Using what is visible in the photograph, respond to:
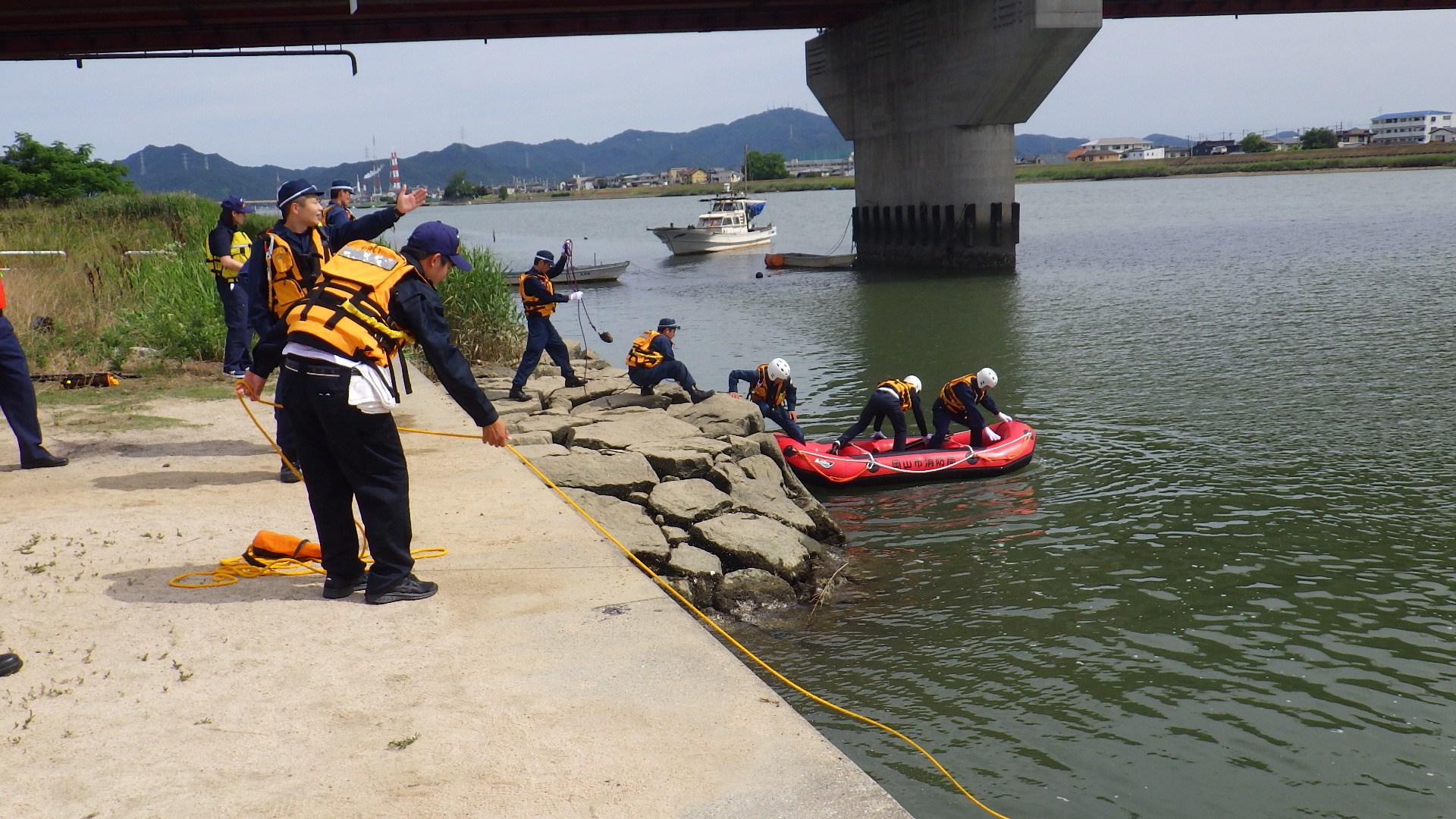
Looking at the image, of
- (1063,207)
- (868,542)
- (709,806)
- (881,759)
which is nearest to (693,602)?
(881,759)

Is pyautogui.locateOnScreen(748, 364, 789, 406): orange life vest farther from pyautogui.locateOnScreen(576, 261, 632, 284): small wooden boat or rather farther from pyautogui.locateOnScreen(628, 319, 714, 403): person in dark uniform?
pyautogui.locateOnScreen(576, 261, 632, 284): small wooden boat

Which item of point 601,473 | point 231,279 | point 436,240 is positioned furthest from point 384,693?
point 231,279

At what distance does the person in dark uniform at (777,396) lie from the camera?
493 inches

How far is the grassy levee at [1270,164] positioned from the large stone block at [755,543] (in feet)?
364

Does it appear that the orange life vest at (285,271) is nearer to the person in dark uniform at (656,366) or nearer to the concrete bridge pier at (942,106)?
the person in dark uniform at (656,366)

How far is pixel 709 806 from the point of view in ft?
10.5

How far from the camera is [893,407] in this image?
11703mm

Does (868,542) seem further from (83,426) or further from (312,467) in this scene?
(83,426)

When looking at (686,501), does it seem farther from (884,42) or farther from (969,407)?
(884,42)

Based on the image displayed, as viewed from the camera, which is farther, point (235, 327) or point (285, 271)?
point (235, 327)

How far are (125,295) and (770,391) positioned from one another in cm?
928

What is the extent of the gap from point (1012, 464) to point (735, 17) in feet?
88.7

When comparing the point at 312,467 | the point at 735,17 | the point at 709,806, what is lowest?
the point at 709,806

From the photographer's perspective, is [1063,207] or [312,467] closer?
[312,467]
